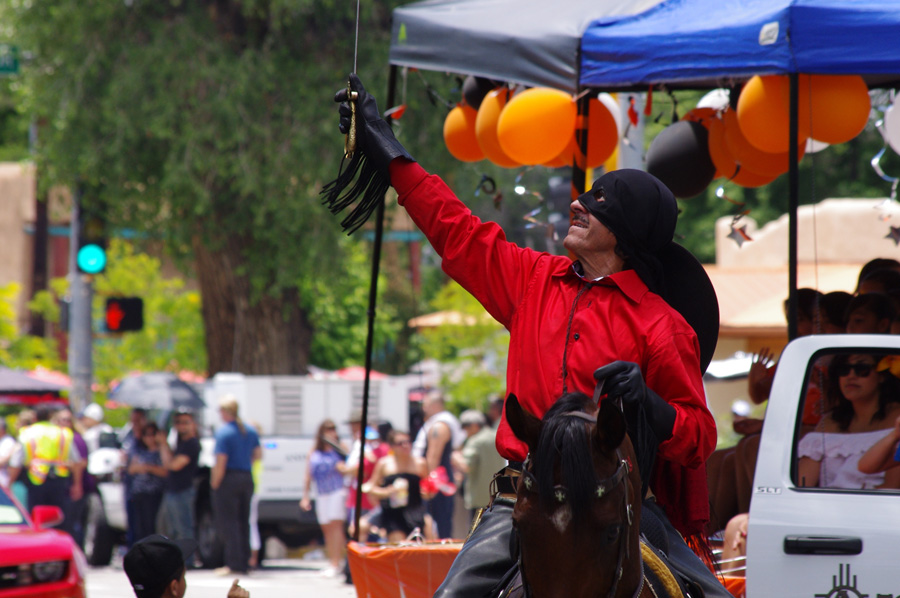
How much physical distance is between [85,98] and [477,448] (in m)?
7.51

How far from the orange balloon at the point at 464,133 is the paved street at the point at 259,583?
4.92 m

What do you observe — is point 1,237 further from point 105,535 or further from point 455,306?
point 105,535

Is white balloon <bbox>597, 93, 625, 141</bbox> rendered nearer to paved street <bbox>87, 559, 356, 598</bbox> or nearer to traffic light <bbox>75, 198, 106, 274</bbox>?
paved street <bbox>87, 559, 356, 598</bbox>

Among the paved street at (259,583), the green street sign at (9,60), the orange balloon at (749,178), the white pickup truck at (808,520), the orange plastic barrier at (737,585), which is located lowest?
the paved street at (259,583)

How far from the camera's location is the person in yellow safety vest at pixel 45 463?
44.5 feet

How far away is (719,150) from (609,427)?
4874 mm

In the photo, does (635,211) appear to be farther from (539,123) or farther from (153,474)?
(153,474)

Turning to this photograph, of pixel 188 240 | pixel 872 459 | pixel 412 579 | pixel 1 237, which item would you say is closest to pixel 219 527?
pixel 188 240

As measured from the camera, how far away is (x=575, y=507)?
7.80 feet

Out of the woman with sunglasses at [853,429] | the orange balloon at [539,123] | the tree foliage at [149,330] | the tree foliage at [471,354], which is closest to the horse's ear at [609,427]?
the woman with sunglasses at [853,429]

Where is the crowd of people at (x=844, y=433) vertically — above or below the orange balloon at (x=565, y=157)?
below

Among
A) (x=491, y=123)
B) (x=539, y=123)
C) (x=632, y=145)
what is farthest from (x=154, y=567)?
(x=632, y=145)

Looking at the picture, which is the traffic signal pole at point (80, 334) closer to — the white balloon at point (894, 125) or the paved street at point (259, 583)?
the paved street at point (259, 583)

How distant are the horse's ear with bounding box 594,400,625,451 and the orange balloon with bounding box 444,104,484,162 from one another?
5077mm
